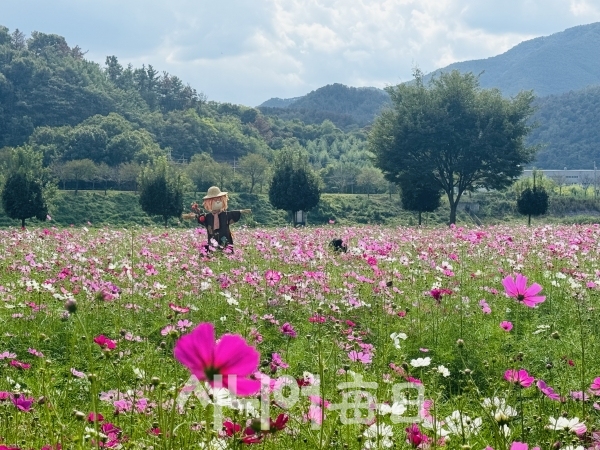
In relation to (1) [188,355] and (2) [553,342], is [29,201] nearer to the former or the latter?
(2) [553,342]

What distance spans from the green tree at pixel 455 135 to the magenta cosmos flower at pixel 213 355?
29.3 metres

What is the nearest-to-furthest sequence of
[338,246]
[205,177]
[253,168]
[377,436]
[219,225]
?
1. [377,436]
2. [338,246]
3. [219,225]
4. [205,177]
5. [253,168]

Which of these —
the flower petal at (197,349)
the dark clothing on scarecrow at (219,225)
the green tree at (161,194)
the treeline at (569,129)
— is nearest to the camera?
the flower petal at (197,349)

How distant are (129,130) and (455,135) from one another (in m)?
51.9

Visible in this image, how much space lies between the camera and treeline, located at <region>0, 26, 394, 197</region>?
195ft

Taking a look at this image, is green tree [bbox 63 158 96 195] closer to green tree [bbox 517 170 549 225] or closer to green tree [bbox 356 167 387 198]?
green tree [bbox 356 167 387 198]

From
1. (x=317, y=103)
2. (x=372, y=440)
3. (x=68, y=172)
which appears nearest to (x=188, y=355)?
(x=372, y=440)

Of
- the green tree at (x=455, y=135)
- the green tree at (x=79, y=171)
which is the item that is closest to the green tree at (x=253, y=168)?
the green tree at (x=79, y=171)

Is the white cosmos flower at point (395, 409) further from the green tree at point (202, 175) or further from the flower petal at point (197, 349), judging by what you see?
the green tree at point (202, 175)

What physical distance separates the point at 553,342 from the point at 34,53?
360 feet

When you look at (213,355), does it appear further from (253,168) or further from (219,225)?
(253,168)

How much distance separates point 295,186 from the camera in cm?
3166

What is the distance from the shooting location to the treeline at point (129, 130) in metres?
59.3

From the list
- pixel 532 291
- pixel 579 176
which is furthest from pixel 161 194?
pixel 579 176
